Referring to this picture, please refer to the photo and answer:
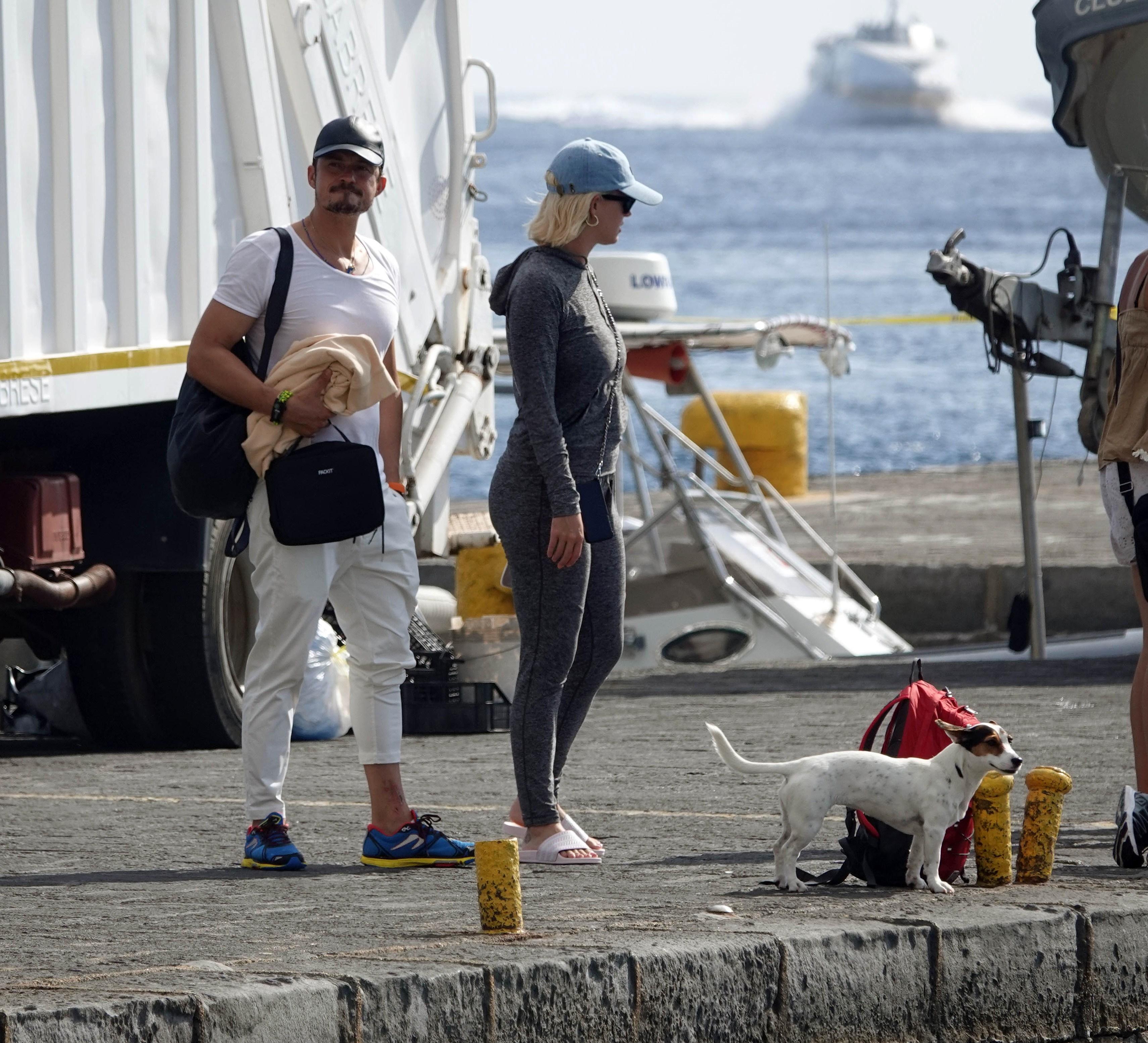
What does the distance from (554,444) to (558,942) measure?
59.8 inches

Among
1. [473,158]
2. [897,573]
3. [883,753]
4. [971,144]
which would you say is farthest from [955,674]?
[971,144]

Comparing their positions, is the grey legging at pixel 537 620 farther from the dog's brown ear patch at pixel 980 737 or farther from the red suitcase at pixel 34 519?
the red suitcase at pixel 34 519

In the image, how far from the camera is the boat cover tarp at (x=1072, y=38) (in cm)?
831

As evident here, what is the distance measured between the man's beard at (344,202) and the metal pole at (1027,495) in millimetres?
4815

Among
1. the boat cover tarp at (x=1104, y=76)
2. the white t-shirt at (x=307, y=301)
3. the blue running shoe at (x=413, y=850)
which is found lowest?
the blue running shoe at (x=413, y=850)

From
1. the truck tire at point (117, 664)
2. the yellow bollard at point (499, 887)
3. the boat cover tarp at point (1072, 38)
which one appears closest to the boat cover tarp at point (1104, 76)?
the boat cover tarp at point (1072, 38)

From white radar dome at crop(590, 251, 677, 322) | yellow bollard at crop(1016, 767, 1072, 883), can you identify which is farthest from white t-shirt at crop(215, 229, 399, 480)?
white radar dome at crop(590, 251, 677, 322)

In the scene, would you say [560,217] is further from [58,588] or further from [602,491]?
[58,588]

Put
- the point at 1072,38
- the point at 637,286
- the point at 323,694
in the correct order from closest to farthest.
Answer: the point at 323,694 → the point at 1072,38 → the point at 637,286

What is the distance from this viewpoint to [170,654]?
774 centimetres

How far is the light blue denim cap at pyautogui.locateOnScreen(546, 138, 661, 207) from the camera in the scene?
532 cm

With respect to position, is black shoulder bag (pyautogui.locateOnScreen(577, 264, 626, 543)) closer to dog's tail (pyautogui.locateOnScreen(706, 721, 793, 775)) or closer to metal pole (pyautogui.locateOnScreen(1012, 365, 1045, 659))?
dog's tail (pyautogui.locateOnScreen(706, 721, 793, 775))

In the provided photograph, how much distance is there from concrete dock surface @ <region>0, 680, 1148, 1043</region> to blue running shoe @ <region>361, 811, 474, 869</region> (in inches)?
2.8

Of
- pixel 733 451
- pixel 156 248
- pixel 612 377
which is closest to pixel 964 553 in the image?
pixel 733 451
